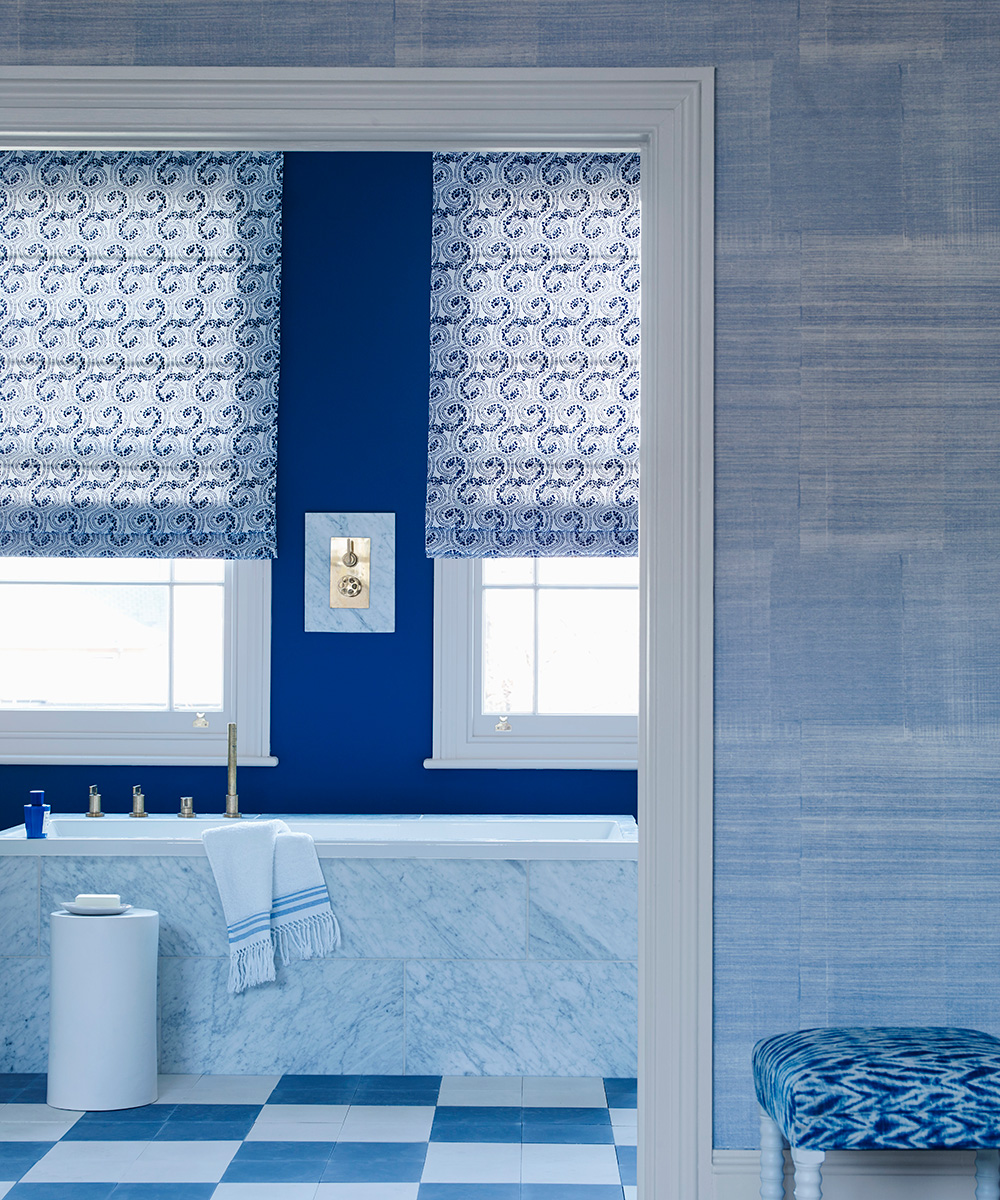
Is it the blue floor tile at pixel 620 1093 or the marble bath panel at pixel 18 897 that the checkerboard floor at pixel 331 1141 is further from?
the marble bath panel at pixel 18 897

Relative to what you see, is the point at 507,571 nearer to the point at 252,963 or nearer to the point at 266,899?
the point at 266,899

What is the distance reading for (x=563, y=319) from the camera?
439cm

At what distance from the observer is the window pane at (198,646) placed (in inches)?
179

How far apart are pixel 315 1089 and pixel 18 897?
1061mm

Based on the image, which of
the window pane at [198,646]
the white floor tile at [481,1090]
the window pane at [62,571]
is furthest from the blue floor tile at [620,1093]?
the window pane at [62,571]

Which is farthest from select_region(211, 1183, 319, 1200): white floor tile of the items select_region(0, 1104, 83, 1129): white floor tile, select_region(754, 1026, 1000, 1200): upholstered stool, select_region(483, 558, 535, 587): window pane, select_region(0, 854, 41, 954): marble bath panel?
select_region(483, 558, 535, 587): window pane

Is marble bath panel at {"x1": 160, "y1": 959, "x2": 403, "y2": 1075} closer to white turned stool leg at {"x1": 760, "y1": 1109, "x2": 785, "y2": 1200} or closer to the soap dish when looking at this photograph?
the soap dish

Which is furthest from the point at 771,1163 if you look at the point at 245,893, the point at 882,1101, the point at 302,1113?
the point at 245,893

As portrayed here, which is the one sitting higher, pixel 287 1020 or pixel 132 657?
pixel 132 657

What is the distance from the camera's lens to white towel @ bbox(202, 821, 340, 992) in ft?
11.4

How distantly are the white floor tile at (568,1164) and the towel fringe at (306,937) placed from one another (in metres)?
0.84

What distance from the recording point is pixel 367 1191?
111 inches

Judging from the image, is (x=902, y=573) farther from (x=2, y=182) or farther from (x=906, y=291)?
(x=2, y=182)

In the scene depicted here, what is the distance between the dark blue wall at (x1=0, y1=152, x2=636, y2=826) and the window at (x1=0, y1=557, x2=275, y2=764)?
0.09 m
